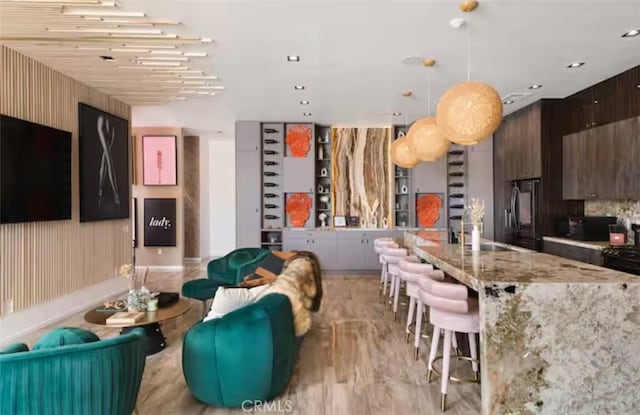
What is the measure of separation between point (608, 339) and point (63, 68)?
6263 mm

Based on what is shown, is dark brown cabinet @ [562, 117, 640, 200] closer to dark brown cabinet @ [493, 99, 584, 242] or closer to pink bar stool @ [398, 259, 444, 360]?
dark brown cabinet @ [493, 99, 584, 242]

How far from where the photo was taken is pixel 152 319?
369 centimetres

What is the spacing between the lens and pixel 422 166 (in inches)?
331

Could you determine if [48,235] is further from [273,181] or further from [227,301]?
[273,181]

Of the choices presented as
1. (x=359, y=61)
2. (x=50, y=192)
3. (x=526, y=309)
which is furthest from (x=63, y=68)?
(x=526, y=309)

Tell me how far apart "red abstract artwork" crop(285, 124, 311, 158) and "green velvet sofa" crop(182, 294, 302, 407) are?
567 centimetres

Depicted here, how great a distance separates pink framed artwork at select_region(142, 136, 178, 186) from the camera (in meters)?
9.20

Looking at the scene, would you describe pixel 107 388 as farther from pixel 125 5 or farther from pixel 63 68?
pixel 63 68

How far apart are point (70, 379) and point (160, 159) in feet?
25.7

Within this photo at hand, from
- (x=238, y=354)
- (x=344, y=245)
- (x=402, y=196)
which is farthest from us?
(x=402, y=196)

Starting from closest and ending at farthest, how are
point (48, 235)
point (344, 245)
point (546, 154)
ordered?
1. point (48, 235)
2. point (546, 154)
3. point (344, 245)

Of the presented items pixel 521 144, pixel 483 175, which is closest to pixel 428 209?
pixel 483 175
